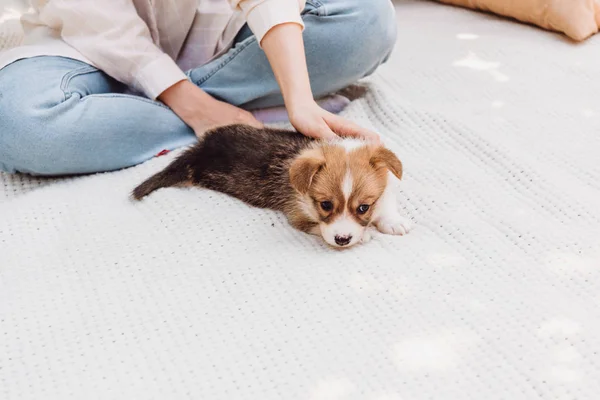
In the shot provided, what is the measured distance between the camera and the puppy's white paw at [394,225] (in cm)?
173

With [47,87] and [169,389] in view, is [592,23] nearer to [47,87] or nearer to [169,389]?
[47,87]

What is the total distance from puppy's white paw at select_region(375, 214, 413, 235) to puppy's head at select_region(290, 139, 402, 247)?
0.04 meters

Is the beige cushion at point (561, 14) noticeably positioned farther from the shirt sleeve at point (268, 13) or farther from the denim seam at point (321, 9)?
the shirt sleeve at point (268, 13)

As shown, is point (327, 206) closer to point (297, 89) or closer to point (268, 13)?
point (297, 89)

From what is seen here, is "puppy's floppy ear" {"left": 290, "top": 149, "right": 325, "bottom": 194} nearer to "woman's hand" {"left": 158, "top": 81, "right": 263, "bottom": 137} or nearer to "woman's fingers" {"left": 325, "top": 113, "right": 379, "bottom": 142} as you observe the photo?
"woman's fingers" {"left": 325, "top": 113, "right": 379, "bottom": 142}

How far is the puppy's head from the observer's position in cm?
165

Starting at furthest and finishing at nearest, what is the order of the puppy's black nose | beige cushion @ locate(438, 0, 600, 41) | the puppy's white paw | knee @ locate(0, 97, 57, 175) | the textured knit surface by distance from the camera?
beige cushion @ locate(438, 0, 600, 41), knee @ locate(0, 97, 57, 175), the puppy's white paw, the puppy's black nose, the textured knit surface

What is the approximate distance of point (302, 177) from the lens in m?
1.65

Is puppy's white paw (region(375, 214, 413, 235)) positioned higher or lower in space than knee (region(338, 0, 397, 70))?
lower

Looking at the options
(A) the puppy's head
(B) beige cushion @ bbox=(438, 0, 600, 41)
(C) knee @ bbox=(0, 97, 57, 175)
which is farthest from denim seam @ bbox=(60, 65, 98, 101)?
(B) beige cushion @ bbox=(438, 0, 600, 41)

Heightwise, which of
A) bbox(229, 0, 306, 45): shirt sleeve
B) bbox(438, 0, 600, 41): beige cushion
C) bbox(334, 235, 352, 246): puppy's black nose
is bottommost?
bbox(334, 235, 352, 246): puppy's black nose

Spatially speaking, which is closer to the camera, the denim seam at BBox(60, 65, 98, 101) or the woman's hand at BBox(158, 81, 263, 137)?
the denim seam at BBox(60, 65, 98, 101)

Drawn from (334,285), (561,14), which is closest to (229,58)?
(334,285)

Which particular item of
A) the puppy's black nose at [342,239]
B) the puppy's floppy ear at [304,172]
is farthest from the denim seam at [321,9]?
the puppy's black nose at [342,239]
